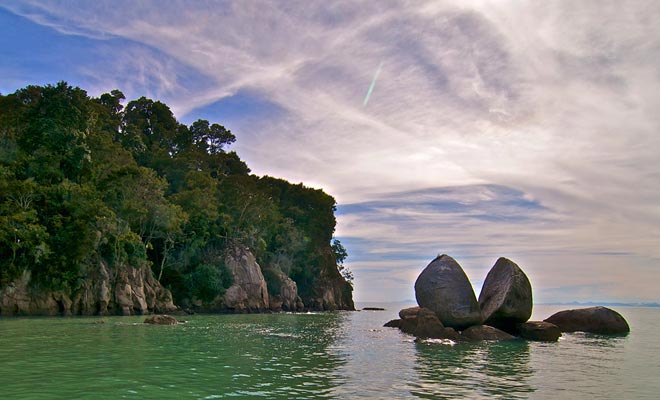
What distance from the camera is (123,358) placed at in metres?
16.0

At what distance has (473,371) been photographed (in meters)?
15.2

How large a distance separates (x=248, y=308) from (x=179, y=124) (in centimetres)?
3788

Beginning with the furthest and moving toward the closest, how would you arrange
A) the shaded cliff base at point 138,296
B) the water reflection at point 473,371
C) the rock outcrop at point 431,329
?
the shaded cliff base at point 138,296
the rock outcrop at point 431,329
the water reflection at point 473,371

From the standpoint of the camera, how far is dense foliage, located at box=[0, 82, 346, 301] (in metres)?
40.5

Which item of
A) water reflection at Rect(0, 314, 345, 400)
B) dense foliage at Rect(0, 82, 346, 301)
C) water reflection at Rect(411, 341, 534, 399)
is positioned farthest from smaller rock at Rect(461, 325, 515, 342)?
dense foliage at Rect(0, 82, 346, 301)

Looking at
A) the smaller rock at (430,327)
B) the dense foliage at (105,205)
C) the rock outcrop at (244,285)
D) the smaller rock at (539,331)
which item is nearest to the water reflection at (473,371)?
the smaller rock at (430,327)

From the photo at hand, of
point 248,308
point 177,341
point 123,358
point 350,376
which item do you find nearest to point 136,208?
point 248,308

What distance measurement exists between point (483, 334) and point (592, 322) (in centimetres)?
1146

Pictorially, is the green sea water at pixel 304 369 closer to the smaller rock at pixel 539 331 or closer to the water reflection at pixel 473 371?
the water reflection at pixel 473 371

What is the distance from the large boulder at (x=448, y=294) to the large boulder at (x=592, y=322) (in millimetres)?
9864

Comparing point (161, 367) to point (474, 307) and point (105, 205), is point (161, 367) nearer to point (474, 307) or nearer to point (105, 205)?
point (474, 307)

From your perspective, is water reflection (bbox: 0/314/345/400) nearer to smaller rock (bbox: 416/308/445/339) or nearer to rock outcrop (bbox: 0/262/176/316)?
smaller rock (bbox: 416/308/445/339)

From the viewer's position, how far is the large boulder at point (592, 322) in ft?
109

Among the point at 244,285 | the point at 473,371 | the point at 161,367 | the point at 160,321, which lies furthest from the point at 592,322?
the point at 244,285
